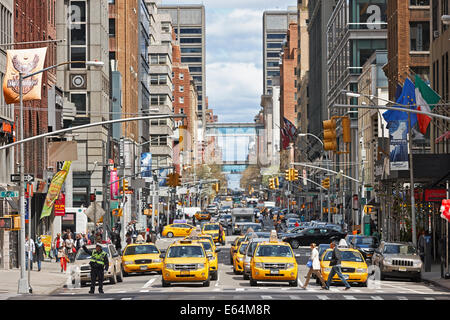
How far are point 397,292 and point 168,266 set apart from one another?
814 centimetres

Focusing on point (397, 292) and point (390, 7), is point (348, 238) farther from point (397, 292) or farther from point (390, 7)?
point (390, 7)

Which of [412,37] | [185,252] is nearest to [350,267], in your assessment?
[185,252]

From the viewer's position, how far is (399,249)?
40469 millimetres

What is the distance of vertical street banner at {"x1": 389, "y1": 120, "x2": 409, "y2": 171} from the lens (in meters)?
52.0

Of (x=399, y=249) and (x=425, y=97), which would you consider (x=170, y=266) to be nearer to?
(x=399, y=249)

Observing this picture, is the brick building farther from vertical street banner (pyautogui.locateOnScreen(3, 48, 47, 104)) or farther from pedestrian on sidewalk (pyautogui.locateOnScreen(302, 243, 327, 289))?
pedestrian on sidewalk (pyautogui.locateOnScreen(302, 243, 327, 289))

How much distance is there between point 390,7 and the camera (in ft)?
266

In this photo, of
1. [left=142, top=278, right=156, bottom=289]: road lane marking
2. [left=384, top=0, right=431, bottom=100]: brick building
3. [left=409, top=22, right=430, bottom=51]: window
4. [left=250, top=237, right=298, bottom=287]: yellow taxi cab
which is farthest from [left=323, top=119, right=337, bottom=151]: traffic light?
[left=409, top=22, right=430, bottom=51]: window

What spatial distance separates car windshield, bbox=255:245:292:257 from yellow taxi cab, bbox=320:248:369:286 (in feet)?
4.67

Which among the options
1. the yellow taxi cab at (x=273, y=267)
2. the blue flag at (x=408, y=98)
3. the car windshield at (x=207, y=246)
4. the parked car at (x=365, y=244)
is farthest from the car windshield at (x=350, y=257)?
the blue flag at (x=408, y=98)

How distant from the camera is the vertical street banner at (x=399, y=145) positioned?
2048 inches

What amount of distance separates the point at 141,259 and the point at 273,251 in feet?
28.3

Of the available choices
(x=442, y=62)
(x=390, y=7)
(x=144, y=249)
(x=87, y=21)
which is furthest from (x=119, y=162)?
(x=144, y=249)

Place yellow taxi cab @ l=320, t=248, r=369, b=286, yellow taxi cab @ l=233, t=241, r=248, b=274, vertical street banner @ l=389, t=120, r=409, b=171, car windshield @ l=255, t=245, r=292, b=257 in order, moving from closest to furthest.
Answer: car windshield @ l=255, t=245, r=292, b=257
yellow taxi cab @ l=320, t=248, r=369, b=286
yellow taxi cab @ l=233, t=241, r=248, b=274
vertical street banner @ l=389, t=120, r=409, b=171
